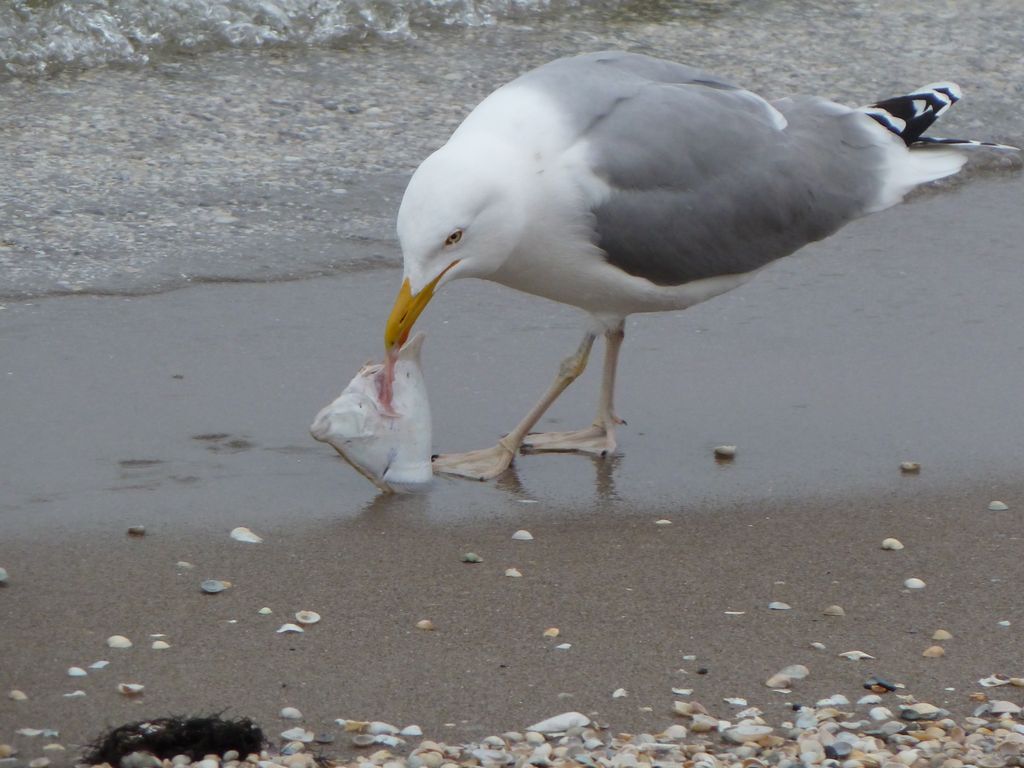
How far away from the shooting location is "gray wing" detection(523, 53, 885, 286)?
479 cm

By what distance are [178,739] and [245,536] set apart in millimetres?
1195

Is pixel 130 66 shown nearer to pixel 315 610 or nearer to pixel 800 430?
pixel 800 430

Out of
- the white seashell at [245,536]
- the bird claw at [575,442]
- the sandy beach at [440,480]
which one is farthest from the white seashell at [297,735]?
the bird claw at [575,442]

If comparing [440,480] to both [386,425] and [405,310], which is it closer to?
[386,425]

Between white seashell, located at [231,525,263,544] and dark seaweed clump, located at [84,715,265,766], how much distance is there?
1127 mm

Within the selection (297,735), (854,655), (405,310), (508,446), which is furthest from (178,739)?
(508,446)

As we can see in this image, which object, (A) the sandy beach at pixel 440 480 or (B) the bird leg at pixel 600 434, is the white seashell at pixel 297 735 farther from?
(B) the bird leg at pixel 600 434

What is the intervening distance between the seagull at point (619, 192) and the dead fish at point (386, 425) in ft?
0.47

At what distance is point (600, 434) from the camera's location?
5059mm

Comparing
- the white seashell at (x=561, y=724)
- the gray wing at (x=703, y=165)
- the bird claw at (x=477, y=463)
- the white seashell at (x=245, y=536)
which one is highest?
the gray wing at (x=703, y=165)

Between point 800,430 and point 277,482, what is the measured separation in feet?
5.21

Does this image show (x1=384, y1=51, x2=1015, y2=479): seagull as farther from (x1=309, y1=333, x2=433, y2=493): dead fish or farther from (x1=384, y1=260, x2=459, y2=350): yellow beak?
(x1=309, y1=333, x2=433, y2=493): dead fish

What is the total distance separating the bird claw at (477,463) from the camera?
4.77 metres

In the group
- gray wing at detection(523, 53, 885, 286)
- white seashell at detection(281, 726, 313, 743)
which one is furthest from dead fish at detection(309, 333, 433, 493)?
white seashell at detection(281, 726, 313, 743)
